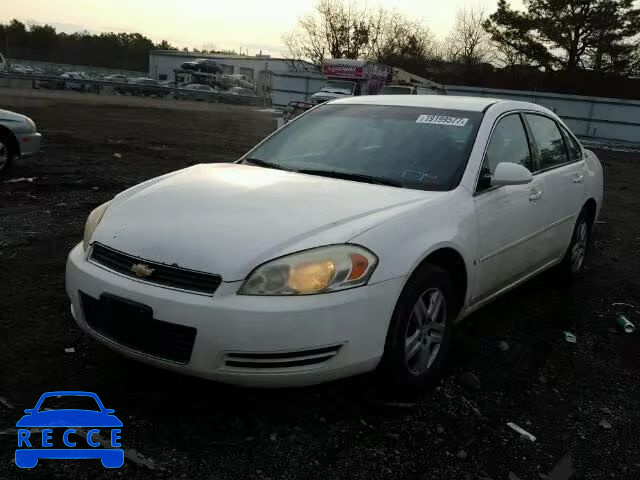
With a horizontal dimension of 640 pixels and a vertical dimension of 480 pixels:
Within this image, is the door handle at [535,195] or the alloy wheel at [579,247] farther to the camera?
the alloy wheel at [579,247]

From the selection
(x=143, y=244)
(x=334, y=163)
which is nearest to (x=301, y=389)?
(x=143, y=244)

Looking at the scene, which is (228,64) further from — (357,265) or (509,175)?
(357,265)

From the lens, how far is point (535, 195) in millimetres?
4191

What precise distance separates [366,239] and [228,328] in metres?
0.75

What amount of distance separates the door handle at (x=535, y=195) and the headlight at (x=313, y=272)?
186 centimetres

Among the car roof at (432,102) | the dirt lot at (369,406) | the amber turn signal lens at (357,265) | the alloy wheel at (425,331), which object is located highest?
the car roof at (432,102)

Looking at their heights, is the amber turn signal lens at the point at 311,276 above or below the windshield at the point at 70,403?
above

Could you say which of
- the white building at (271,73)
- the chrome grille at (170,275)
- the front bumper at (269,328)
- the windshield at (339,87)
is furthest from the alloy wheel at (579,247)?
the white building at (271,73)

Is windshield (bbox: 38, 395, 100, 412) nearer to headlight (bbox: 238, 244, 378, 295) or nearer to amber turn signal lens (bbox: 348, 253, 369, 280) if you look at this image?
headlight (bbox: 238, 244, 378, 295)

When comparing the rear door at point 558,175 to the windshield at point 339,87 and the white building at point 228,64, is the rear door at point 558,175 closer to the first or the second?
the windshield at point 339,87

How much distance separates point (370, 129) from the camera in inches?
161

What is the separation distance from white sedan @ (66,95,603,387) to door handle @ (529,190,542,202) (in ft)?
0.12

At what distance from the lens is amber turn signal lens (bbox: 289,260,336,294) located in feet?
8.63

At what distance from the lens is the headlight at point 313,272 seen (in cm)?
262
